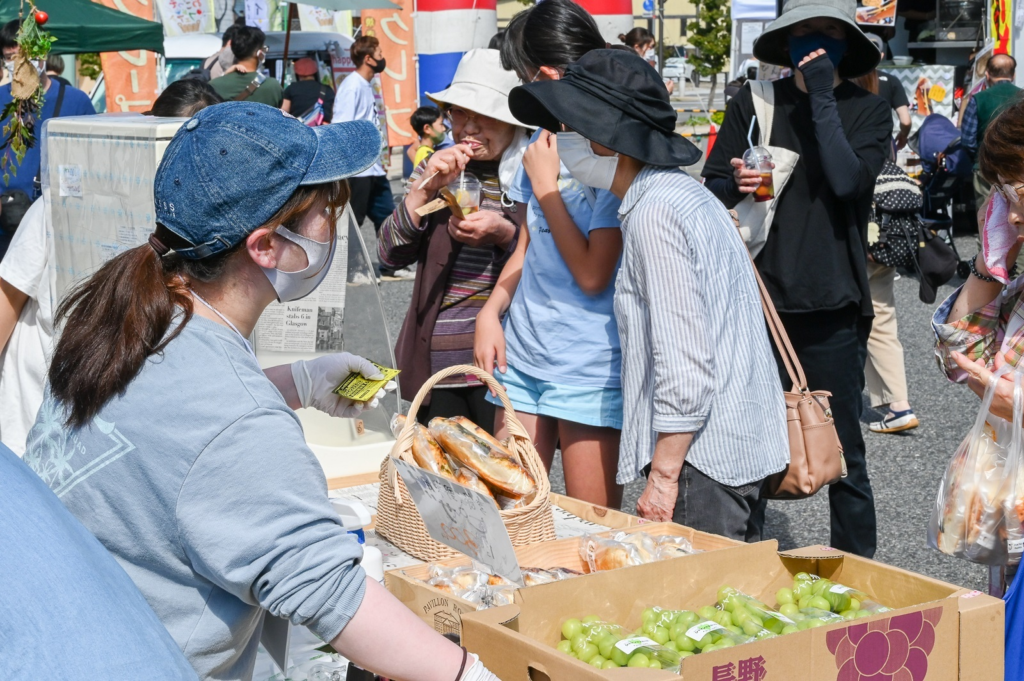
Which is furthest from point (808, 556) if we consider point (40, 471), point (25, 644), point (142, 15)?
point (142, 15)

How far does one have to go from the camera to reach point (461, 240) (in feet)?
10.2

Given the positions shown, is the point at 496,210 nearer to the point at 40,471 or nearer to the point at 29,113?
the point at 29,113

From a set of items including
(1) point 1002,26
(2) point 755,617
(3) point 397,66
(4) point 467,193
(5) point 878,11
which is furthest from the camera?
(3) point 397,66

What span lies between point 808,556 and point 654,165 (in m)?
0.93

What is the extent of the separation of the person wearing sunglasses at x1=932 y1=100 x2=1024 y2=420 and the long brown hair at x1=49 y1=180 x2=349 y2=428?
4.59ft

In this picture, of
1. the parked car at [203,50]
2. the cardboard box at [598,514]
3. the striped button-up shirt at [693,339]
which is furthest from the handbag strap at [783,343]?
the parked car at [203,50]

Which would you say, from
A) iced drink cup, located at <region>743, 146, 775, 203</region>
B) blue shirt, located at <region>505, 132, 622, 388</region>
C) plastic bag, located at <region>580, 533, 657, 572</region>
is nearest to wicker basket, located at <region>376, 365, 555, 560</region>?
plastic bag, located at <region>580, 533, 657, 572</region>

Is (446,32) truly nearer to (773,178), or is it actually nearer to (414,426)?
(773,178)

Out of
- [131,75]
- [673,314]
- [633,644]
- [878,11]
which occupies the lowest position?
[633,644]

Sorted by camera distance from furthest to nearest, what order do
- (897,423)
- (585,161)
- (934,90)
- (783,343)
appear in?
1. (934,90)
2. (897,423)
3. (783,343)
4. (585,161)

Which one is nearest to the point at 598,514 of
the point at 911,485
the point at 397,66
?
the point at 911,485

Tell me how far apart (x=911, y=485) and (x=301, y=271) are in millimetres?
4050

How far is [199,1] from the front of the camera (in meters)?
13.4

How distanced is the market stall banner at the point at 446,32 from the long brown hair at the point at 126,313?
5708mm
